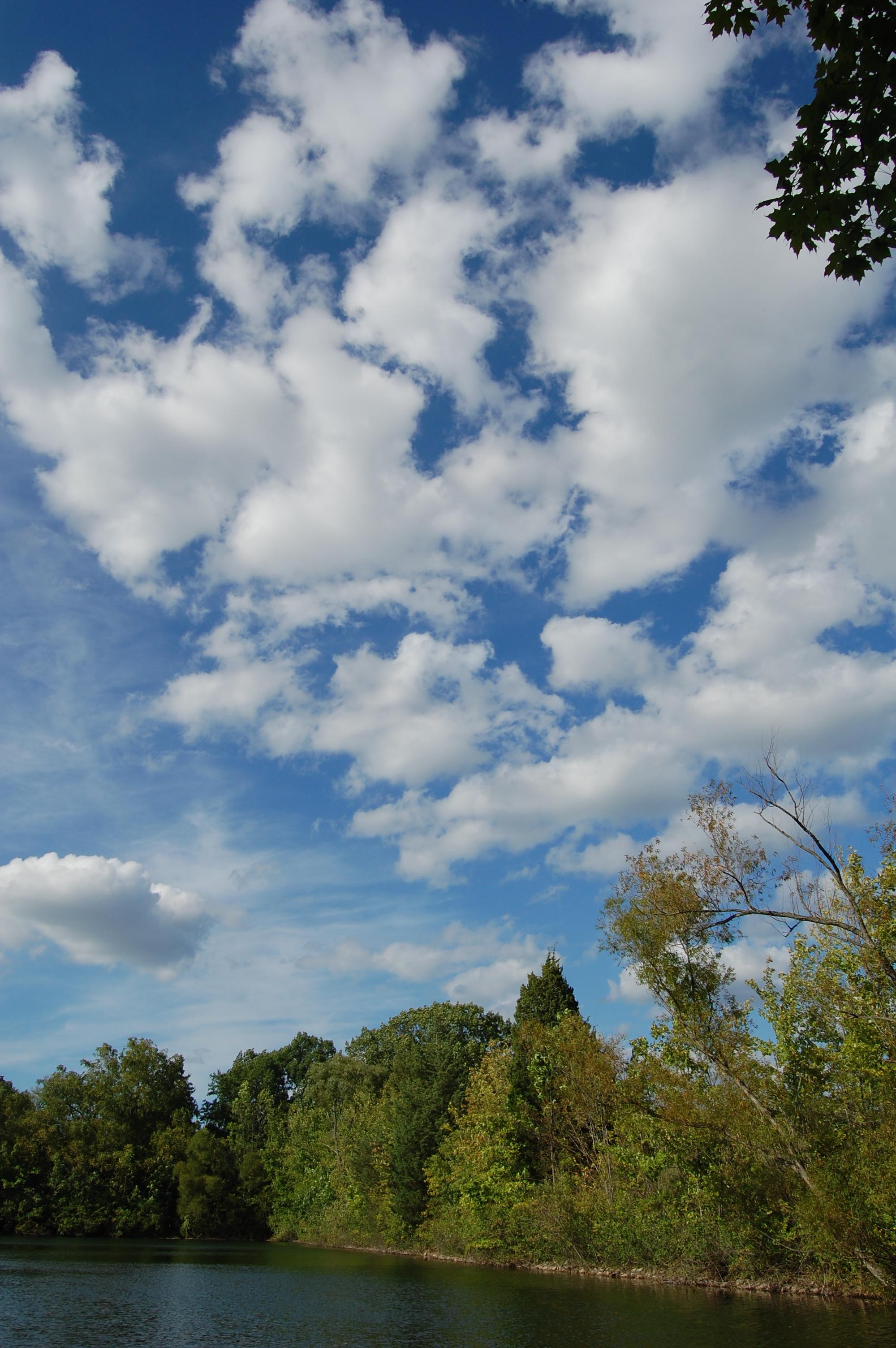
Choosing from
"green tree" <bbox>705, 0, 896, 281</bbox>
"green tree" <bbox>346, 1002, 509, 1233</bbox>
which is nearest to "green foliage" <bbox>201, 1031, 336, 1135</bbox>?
"green tree" <bbox>346, 1002, 509, 1233</bbox>

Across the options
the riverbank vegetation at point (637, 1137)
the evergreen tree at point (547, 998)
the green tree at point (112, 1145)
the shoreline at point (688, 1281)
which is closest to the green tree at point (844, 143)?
the riverbank vegetation at point (637, 1137)

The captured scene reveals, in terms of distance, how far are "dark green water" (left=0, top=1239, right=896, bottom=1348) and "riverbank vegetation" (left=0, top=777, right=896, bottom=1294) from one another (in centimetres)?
254

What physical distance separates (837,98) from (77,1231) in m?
117

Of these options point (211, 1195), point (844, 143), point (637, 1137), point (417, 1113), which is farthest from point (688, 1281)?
point (211, 1195)

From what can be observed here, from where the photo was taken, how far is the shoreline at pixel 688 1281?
1244 inches

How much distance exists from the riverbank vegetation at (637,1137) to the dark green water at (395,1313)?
99.9 inches

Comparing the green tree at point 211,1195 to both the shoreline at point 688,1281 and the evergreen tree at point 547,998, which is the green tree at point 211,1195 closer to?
the shoreline at point 688,1281

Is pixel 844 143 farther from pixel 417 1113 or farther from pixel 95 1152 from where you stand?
pixel 95 1152

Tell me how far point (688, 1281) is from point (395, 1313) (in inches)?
578

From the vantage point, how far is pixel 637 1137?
41.0 m

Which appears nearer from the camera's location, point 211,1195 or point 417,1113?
point 417,1113

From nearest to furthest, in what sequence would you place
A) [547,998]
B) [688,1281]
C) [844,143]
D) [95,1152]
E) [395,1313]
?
[844,143] → [395,1313] → [688,1281] → [547,998] → [95,1152]

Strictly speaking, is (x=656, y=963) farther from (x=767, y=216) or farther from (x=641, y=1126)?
(x=767, y=216)

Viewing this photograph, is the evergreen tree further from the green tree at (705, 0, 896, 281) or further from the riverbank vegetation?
the green tree at (705, 0, 896, 281)
